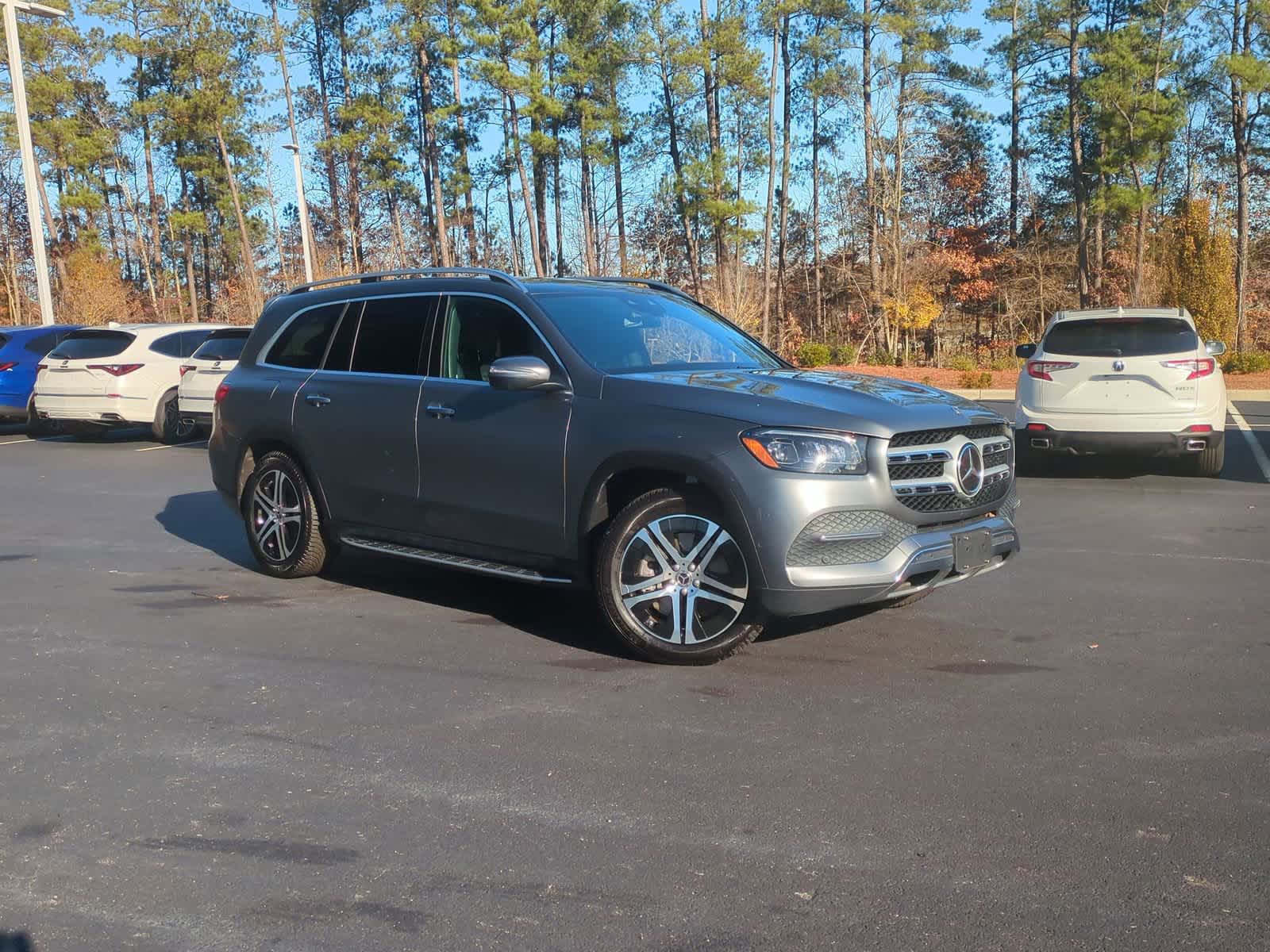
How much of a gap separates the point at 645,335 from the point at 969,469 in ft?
6.00

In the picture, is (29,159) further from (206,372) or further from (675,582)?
(675,582)

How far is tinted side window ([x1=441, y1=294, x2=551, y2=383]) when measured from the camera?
6.15m

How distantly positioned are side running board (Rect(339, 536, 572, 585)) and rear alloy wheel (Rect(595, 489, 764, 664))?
0.43 meters

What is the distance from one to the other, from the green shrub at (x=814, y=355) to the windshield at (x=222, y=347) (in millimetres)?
19214

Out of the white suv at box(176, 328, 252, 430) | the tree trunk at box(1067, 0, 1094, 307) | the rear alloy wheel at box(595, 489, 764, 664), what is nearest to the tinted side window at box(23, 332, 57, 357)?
the white suv at box(176, 328, 252, 430)

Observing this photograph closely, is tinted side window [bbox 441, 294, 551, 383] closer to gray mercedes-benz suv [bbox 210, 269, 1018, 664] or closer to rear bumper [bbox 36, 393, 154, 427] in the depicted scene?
gray mercedes-benz suv [bbox 210, 269, 1018, 664]

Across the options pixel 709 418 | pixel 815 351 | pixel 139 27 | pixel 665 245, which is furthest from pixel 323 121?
pixel 709 418

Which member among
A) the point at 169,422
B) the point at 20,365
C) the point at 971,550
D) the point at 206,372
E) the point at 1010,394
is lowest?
the point at 1010,394

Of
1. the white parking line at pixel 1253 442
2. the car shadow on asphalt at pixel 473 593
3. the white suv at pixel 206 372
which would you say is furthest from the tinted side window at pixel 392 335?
the white suv at pixel 206 372

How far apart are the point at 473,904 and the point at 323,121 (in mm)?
55521

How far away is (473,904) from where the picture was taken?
3.21 metres

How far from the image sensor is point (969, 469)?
5508 millimetres

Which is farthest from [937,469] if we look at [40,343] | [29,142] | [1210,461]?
[29,142]

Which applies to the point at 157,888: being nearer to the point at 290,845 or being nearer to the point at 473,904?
the point at 290,845
